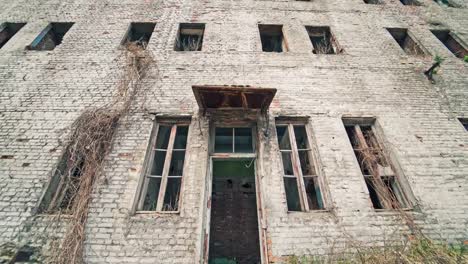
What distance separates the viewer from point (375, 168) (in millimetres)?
3898

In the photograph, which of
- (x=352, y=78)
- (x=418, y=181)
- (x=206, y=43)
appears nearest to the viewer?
(x=418, y=181)

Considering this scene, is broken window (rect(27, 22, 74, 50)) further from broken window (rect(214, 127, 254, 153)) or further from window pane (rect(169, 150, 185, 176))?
broken window (rect(214, 127, 254, 153))

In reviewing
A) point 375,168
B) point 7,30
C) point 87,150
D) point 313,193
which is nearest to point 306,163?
point 313,193

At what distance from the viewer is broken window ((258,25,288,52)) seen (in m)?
6.30

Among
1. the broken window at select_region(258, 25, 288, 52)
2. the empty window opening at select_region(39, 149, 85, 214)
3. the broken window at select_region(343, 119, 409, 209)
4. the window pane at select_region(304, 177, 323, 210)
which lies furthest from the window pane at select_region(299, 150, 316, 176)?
the empty window opening at select_region(39, 149, 85, 214)

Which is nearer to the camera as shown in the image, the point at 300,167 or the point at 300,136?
the point at 300,167

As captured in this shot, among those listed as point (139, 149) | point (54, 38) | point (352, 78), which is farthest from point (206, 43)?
point (54, 38)

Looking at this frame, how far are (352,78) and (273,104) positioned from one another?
2.13 meters

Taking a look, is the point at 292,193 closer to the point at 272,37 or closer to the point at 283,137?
the point at 283,137

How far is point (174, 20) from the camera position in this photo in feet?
20.3

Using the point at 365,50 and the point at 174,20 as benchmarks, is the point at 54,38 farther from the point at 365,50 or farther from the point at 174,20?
the point at 365,50

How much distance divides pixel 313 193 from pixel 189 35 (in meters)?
5.51

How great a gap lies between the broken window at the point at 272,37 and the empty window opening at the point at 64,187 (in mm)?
5624

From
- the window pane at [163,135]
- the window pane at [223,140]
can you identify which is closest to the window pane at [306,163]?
the window pane at [223,140]
